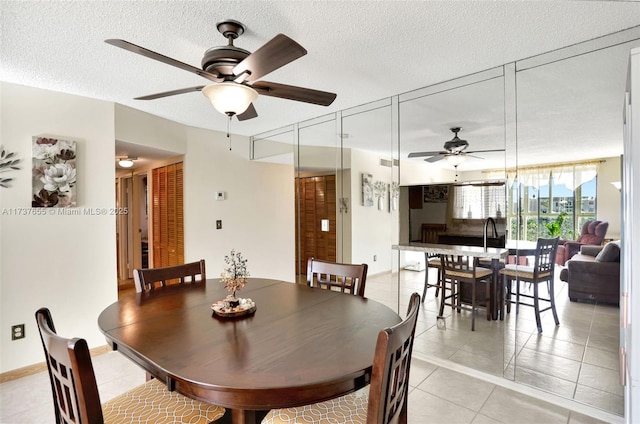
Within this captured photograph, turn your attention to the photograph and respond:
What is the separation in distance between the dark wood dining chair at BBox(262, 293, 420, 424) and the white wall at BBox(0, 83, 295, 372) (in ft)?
8.23

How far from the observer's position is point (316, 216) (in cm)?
390

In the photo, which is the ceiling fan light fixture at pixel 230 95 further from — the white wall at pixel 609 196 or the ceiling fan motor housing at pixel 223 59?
the white wall at pixel 609 196

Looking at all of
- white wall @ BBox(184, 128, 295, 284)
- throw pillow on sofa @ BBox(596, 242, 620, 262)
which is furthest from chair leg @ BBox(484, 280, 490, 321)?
white wall @ BBox(184, 128, 295, 284)

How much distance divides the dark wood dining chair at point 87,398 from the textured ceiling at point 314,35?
1.54 m

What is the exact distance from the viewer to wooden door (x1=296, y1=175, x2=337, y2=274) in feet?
12.0

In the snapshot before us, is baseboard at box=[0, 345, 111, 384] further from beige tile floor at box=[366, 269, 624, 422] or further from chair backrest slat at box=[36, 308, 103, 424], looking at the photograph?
beige tile floor at box=[366, 269, 624, 422]

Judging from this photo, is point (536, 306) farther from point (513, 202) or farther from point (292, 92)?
point (292, 92)

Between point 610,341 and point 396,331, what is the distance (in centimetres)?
189

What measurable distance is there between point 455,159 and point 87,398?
2.61m

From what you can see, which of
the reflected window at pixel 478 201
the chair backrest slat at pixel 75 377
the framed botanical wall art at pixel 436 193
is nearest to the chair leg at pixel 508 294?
the reflected window at pixel 478 201

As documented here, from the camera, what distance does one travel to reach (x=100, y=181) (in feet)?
9.84

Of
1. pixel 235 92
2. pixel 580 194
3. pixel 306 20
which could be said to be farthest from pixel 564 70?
pixel 235 92

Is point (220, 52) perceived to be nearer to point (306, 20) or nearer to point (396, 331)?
point (306, 20)

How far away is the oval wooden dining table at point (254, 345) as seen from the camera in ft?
3.27
